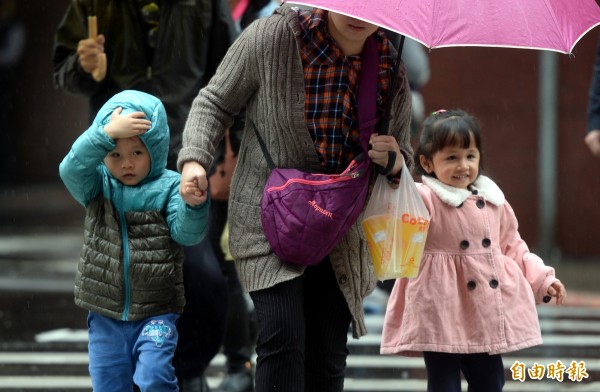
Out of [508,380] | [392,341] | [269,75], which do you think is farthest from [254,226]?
[508,380]

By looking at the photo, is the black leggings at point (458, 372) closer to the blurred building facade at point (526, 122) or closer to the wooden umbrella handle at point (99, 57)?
the wooden umbrella handle at point (99, 57)

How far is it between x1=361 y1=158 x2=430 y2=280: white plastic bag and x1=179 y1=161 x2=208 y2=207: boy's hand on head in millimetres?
691

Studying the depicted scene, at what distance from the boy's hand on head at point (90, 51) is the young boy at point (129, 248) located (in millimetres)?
601

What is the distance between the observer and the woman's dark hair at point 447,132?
585 cm

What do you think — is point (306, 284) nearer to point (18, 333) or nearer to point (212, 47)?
point (212, 47)

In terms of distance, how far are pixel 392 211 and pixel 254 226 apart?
55 cm

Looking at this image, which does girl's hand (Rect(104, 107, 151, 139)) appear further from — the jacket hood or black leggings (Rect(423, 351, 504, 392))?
black leggings (Rect(423, 351, 504, 392))

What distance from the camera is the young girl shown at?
227 inches

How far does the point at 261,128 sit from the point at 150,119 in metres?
0.55

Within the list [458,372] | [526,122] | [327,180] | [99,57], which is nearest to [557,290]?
[458,372]

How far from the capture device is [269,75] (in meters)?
→ 5.20

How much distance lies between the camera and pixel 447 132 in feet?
19.2

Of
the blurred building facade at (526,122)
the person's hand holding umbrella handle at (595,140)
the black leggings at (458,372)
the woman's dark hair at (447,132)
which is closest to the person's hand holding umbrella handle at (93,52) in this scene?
the woman's dark hair at (447,132)

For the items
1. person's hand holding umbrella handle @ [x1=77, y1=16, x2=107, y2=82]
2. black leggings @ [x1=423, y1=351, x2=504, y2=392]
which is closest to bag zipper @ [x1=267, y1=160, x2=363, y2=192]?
black leggings @ [x1=423, y1=351, x2=504, y2=392]
